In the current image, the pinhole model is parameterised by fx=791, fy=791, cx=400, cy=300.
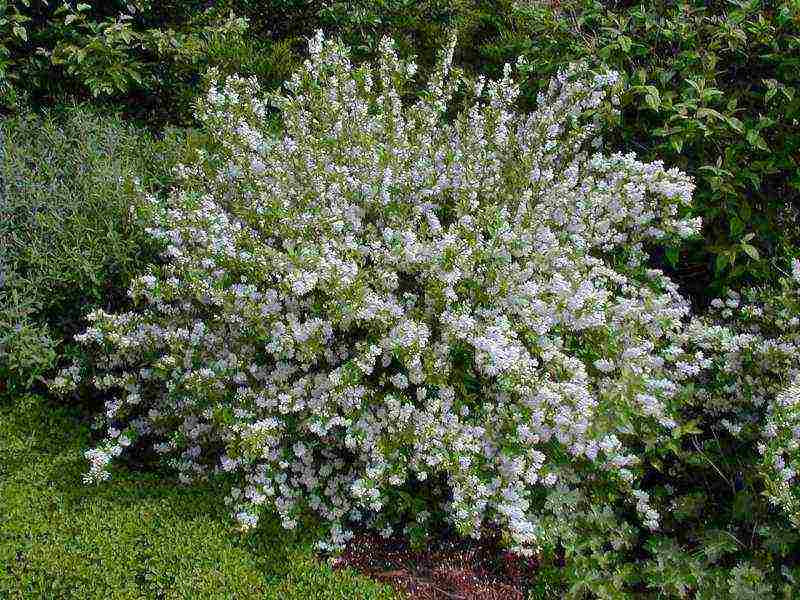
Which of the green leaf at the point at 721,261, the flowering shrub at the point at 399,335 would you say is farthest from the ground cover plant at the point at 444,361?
the green leaf at the point at 721,261

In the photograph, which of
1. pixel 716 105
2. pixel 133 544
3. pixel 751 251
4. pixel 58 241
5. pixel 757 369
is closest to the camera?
pixel 133 544

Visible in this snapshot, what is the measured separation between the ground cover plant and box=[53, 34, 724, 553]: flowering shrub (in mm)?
14

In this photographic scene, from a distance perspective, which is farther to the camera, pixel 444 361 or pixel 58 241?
pixel 58 241

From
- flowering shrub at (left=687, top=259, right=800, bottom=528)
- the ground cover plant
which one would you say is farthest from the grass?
flowering shrub at (left=687, top=259, right=800, bottom=528)

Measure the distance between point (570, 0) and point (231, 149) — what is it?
2404mm

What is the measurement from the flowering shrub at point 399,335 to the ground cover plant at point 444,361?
1cm

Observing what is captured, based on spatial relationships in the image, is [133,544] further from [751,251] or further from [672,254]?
[751,251]

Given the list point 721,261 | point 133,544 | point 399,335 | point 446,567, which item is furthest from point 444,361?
point 721,261

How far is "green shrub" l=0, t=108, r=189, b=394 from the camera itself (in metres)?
3.93

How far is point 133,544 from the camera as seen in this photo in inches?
127

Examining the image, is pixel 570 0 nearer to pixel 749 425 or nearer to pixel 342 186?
pixel 342 186

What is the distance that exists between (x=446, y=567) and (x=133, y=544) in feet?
4.35

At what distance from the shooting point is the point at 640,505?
138 inches

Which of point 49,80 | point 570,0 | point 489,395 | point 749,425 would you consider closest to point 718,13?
point 570,0
